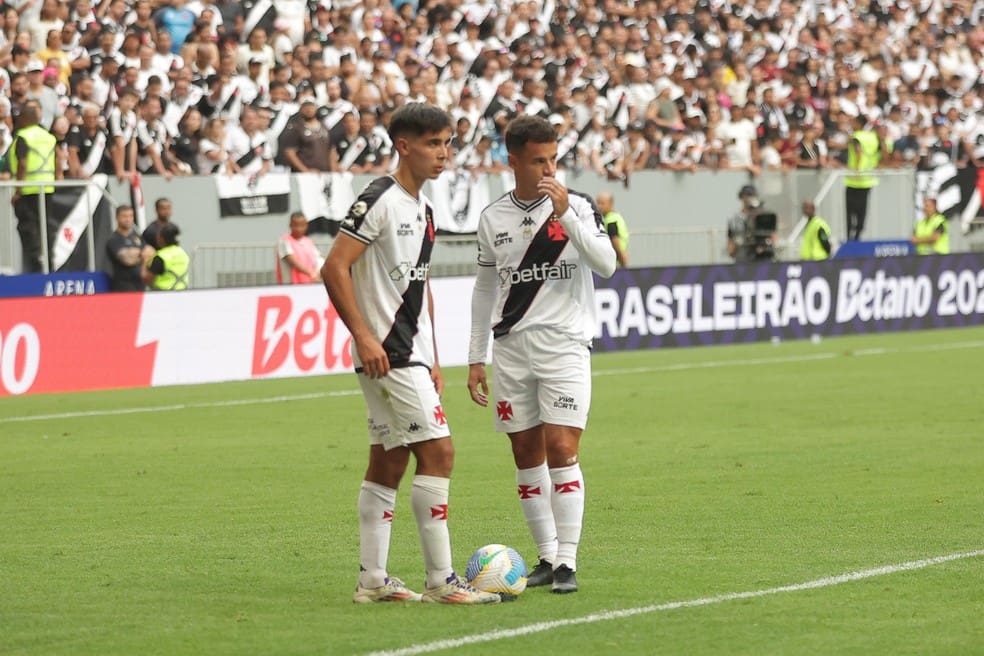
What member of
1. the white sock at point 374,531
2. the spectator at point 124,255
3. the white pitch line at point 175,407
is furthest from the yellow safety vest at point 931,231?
the white sock at point 374,531

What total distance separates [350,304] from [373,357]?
0.78ft

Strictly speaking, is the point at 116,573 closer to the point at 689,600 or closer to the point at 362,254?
the point at 362,254

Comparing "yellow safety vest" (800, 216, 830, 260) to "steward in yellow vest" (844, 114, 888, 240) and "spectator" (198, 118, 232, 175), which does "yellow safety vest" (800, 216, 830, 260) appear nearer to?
"steward in yellow vest" (844, 114, 888, 240)

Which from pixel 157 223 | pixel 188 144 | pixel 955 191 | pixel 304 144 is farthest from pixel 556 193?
pixel 955 191

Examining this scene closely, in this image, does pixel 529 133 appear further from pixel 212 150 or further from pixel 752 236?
pixel 752 236

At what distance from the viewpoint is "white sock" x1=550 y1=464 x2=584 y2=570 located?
775cm

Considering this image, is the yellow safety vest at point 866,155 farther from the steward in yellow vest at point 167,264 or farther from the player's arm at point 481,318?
the player's arm at point 481,318

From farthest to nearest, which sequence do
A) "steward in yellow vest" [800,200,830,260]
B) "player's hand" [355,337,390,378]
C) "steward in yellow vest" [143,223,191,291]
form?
"steward in yellow vest" [800,200,830,260]
"steward in yellow vest" [143,223,191,291]
"player's hand" [355,337,390,378]

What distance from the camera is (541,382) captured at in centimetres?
789

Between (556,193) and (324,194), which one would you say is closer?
(556,193)

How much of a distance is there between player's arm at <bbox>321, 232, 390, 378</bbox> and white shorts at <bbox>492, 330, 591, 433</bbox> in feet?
2.92

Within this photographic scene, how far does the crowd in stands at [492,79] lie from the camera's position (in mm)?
21953

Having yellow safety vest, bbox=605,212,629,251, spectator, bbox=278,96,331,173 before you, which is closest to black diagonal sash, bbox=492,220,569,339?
spectator, bbox=278,96,331,173

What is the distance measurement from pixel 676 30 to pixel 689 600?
24.9 meters
